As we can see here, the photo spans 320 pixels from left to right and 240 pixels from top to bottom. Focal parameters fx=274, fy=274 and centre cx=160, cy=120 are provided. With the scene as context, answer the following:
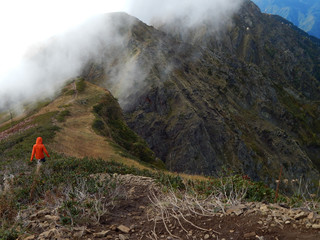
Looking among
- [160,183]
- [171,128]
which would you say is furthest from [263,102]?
[160,183]

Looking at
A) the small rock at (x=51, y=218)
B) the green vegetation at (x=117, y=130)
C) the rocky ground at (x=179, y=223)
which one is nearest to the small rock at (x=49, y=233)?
the rocky ground at (x=179, y=223)

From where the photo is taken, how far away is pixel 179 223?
661 cm

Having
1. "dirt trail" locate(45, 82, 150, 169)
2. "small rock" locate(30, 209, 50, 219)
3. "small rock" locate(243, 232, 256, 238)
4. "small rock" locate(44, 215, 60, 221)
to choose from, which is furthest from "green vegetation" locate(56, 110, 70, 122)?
"small rock" locate(243, 232, 256, 238)

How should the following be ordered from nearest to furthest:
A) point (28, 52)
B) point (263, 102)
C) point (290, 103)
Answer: point (28, 52) → point (263, 102) → point (290, 103)

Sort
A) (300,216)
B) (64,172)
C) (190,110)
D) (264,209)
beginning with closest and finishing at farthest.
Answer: (300,216)
(264,209)
(64,172)
(190,110)

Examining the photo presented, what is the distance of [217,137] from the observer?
90188mm

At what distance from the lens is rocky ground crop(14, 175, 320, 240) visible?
5.70 m

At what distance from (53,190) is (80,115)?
3372 centimetres

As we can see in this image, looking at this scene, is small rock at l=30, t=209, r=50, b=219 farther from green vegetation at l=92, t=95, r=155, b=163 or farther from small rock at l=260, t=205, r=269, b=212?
green vegetation at l=92, t=95, r=155, b=163

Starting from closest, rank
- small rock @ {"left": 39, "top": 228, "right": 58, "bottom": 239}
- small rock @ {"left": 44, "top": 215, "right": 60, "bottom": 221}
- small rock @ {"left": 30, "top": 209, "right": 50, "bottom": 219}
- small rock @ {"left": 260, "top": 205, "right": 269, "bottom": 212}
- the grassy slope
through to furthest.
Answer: small rock @ {"left": 260, "top": 205, "right": 269, "bottom": 212}, small rock @ {"left": 39, "top": 228, "right": 58, "bottom": 239}, small rock @ {"left": 44, "top": 215, "right": 60, "bottom": 221}, small rock @ {"left": 30, "top": 209, "right": 50, "bottom": 219}, the grassy slope

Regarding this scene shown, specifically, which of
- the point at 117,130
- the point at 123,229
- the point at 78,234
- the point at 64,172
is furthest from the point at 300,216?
the point at 117,130

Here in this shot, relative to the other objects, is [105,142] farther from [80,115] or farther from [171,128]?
[171,128]

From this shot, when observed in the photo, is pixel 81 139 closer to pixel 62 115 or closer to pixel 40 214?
pixel 62 115

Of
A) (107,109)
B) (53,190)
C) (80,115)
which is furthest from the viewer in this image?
(107,109)
